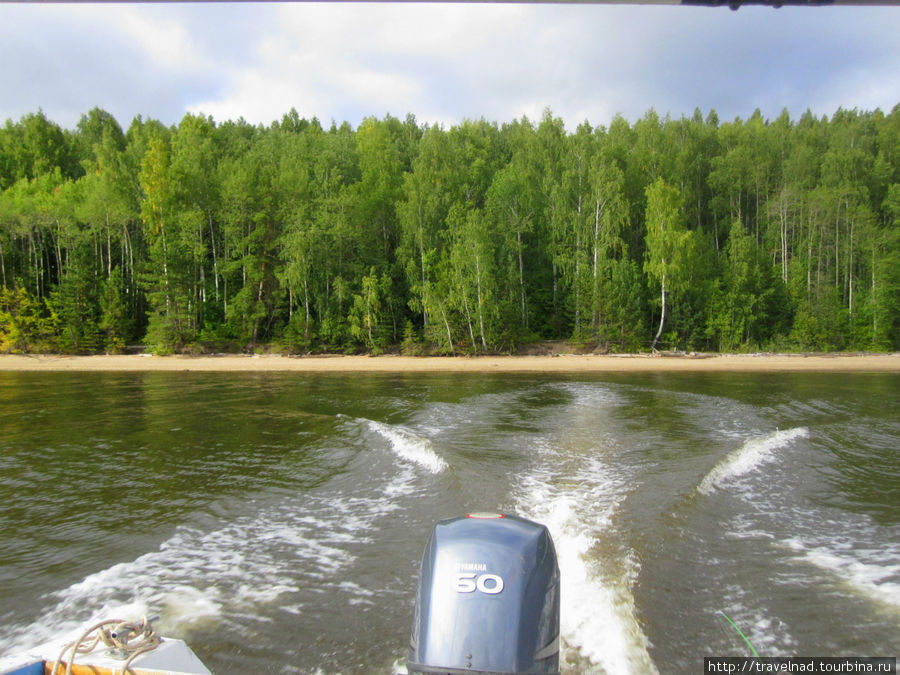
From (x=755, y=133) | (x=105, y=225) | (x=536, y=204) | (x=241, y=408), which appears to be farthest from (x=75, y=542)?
(x=755, y=133)

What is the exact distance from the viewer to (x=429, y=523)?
699 cm

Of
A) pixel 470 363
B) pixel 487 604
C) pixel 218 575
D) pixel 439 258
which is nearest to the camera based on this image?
pixel 487 604

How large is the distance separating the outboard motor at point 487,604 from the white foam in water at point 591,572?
1302 mm

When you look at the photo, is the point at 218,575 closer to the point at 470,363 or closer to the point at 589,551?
the point at 589,551

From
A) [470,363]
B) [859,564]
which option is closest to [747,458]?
[859,564]

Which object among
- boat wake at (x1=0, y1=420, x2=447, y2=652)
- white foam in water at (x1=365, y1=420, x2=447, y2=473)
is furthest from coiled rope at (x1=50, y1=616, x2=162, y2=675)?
white foam in water at (x1=365, y1=420, x2=447, y2=473)

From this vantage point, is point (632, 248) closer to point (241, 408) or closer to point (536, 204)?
point (536, 204)

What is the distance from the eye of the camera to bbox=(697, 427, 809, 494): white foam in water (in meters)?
8.38

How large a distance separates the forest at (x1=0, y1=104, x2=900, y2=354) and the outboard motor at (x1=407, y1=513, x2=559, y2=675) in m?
29.2

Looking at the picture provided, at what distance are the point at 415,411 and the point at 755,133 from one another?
1874 inches

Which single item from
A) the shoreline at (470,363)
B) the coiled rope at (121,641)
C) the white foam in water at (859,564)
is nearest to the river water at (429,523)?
the white foam in water at (859,564)

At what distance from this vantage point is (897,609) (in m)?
4.90

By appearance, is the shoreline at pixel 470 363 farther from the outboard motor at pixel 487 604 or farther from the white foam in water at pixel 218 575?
the outboard motor at pixel 487 604

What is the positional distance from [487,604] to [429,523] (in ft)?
13.2
